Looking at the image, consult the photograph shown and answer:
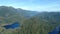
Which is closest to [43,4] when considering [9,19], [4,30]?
[9,19]

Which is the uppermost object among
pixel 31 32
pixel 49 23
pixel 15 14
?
pixel 15 14

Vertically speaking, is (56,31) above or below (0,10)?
below

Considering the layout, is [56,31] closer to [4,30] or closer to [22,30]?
[22,30]

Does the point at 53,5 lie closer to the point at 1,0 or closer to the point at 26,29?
the point at 26,29

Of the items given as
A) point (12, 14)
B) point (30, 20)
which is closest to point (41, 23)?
point (30, 20)

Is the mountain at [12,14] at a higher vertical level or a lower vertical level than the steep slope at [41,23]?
higher

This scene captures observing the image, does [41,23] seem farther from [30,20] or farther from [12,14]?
[12,14]

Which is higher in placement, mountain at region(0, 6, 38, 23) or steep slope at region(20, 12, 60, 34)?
mountain at region(0, 6, 38, 23)
